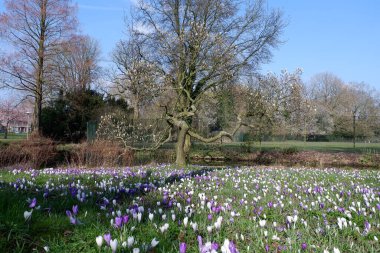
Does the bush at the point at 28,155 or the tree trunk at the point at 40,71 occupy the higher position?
the tree trunk at the point at 40,71

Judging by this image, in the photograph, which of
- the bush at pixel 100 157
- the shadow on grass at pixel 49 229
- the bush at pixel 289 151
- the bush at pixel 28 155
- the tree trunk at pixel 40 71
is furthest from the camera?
the tree trunk at pixel 40 71

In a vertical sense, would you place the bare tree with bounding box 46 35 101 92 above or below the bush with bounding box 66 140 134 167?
above

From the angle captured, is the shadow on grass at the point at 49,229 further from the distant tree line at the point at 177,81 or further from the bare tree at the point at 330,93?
the bare tree at the point at 330,93

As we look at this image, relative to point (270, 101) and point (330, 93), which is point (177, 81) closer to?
point (270, 101)

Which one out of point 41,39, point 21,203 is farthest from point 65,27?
point 21,203

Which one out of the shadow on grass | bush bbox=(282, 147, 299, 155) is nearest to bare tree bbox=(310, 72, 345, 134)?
bush bbox=(282, 147, 299, 155)

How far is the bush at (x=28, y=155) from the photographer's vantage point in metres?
12.5

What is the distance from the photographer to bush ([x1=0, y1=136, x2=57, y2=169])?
41.1 feet

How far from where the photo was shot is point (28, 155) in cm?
1308

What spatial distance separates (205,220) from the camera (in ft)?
12.5

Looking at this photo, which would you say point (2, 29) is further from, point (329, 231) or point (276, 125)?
point (329, 231)

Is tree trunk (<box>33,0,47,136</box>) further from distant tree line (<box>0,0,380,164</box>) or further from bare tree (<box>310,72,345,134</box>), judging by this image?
bare tree (<box>310,72,345,134</box>)

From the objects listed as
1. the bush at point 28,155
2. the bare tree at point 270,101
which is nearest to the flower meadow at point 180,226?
the bush at point 28,155

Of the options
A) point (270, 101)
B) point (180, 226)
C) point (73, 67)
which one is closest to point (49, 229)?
point (180, 226)
